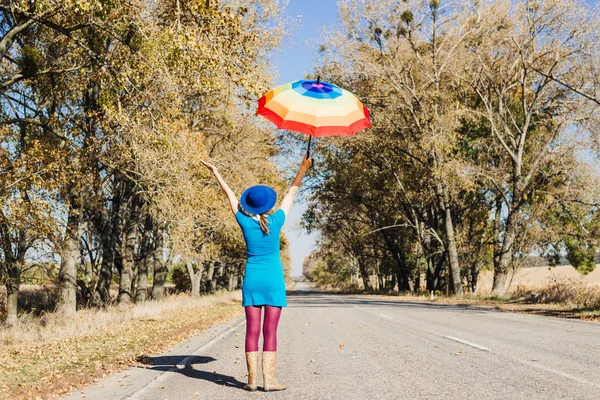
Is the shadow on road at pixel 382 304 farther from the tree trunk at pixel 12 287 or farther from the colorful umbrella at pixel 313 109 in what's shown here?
the colorful umbrella at pixel 313 109

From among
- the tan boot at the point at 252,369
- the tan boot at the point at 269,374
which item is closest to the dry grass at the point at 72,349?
the tan boot at the point at 252,369

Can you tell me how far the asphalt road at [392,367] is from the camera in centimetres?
565

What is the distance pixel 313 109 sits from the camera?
6406mm

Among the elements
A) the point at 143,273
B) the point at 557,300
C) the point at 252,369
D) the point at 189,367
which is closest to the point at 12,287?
the point at 143,273

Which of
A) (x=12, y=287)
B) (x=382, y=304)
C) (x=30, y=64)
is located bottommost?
(x=382, y=304)

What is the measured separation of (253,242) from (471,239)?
128ft

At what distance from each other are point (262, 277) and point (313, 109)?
2021mm

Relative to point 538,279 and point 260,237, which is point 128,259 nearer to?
point 260,237

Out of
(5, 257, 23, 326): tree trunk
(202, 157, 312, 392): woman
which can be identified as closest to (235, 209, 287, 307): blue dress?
(202, 157, 312, 392): woman

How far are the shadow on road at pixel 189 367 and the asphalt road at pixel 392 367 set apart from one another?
1cm

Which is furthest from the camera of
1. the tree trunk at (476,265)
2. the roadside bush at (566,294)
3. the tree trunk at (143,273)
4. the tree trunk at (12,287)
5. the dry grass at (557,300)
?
the tree trunk at (476,265)

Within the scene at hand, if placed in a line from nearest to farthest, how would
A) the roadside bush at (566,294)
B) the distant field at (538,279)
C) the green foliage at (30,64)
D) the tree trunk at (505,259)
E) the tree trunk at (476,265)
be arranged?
the green foliage at (30,64) → the roadside bush at (566,294) → the distant field at (538,279) → the tree trunk at (505,259) → the tree trunk at (476,265)

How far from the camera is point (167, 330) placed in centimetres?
1334

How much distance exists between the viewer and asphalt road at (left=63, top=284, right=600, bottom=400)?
5.65 m
